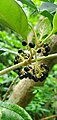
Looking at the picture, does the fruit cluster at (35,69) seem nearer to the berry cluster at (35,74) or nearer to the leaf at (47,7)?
the berry cluster at (35,74)

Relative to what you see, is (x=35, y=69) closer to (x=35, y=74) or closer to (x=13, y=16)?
(x=35, y=74)

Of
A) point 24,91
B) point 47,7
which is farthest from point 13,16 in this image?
point 24,91

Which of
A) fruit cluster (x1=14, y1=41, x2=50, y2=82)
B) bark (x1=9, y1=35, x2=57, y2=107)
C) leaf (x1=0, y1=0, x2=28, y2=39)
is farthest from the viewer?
bark (x1=9, y1=35, x2=57, y2=107)

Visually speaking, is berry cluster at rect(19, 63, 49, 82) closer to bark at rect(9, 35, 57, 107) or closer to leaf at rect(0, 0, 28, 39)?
leaf at rect(0, 0, 28, 39)

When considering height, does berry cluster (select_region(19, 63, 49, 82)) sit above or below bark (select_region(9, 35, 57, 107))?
above

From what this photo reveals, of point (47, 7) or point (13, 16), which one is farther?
point (47, 7)

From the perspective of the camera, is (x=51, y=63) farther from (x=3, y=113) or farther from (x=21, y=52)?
(x=3, y=113)

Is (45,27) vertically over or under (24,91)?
over

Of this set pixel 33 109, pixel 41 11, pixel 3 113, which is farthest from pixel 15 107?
pixel 33 109

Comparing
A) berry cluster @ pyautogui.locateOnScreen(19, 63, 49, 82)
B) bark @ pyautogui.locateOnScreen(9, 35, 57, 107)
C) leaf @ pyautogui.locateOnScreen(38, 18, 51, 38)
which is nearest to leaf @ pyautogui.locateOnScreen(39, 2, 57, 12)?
leaf @ pyautogui.locateOnScreen(38, 18, 51, 38)
